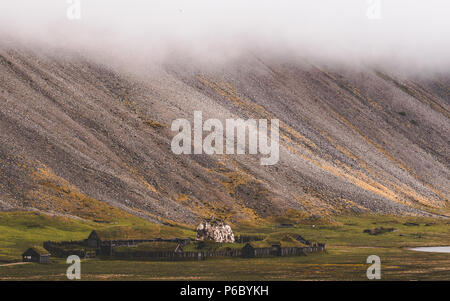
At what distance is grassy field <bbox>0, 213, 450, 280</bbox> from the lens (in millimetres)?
78938

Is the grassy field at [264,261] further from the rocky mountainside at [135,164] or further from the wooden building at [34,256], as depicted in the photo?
the rocky mountainside at [135,164]

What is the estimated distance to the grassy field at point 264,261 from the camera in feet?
259

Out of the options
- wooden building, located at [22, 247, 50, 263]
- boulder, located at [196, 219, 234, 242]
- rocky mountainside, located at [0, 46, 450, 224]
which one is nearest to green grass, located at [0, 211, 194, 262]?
boulder, located at [196, 219, 234, 242]

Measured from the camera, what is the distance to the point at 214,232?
10781 centimetres

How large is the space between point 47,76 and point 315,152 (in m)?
65.9

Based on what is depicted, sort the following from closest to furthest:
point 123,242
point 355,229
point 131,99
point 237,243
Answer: point 123,242
point 237,243
point 355,229
point 131,99

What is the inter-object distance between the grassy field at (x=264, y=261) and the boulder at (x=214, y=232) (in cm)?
679

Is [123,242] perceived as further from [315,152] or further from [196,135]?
[315,152]

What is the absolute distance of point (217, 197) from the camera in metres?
Answer: 155

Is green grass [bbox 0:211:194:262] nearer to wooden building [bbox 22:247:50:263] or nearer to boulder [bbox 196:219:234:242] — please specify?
boulder [bbox 196:219:234:242]

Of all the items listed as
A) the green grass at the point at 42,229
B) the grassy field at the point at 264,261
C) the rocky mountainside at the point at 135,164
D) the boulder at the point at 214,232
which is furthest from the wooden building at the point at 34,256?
the rocky mountainside at the point at 135,164

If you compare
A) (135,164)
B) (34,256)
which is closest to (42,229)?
(34,256)

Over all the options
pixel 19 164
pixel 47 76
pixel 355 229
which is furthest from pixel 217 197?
pixel 47 76

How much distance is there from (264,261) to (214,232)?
1287 centimetres
